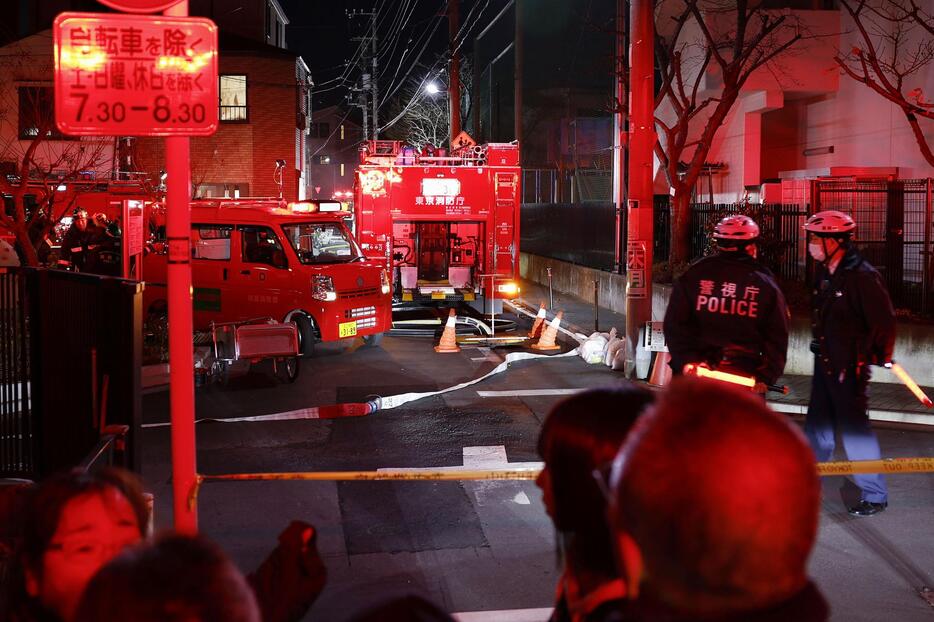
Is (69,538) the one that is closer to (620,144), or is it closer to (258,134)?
(620,144)

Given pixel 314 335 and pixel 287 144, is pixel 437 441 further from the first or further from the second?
pixel 287 144

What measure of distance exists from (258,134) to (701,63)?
19956 mm

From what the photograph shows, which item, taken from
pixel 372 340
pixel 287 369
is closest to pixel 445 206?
pixel 372 340

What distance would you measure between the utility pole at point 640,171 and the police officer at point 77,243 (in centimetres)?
856

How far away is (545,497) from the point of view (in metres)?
2.29

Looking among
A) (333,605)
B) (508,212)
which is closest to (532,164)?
(508,212)

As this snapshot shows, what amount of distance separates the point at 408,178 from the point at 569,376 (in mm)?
7535

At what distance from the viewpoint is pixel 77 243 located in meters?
16.7

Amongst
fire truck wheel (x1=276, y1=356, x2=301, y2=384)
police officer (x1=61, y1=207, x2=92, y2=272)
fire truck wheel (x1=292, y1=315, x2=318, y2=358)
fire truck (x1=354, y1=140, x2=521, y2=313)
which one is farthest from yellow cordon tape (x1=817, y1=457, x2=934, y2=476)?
fire truck (x1=354, y1=140, x2=521, y2=313)

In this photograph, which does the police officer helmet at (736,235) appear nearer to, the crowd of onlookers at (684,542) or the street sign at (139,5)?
the street sign at (139,5)

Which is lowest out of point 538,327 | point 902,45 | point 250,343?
point 538,327

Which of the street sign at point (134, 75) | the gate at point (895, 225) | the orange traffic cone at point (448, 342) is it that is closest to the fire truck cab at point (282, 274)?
the orange traffic cone at point (448, 342)

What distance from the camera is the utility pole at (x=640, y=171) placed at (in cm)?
1271

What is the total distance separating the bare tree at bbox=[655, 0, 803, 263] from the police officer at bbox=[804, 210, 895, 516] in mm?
12381
